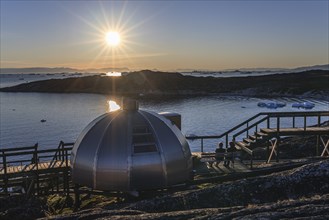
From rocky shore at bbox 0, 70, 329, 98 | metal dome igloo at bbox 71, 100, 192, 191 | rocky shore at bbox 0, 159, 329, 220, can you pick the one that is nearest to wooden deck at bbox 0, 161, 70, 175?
metal dome igloo at bbox 71, 100, 192, 191

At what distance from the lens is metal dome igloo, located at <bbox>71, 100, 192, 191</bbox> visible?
13055 mm

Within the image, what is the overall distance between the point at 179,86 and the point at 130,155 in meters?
155

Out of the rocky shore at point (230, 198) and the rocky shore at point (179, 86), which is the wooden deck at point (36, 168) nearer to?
the rocky shore at point (230, 198)

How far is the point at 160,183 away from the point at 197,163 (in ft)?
17.8

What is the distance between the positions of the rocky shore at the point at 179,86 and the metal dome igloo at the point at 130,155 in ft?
404

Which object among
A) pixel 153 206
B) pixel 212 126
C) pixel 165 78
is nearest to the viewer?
pixel 153 206

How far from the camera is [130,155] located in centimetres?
1305

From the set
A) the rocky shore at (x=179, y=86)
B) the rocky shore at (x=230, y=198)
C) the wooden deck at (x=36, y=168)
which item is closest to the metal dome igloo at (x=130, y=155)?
Result: the wooden deck at (x=36, y=168)

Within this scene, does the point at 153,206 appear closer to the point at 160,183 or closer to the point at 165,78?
the point at 160,183

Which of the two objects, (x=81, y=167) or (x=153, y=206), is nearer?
(x=153, y=206)

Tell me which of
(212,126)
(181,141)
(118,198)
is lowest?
(212,126)

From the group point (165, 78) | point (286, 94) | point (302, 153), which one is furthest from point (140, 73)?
point (302, 153)

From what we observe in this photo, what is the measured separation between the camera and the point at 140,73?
643 ft

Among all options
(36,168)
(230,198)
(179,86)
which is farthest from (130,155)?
(179,86)
